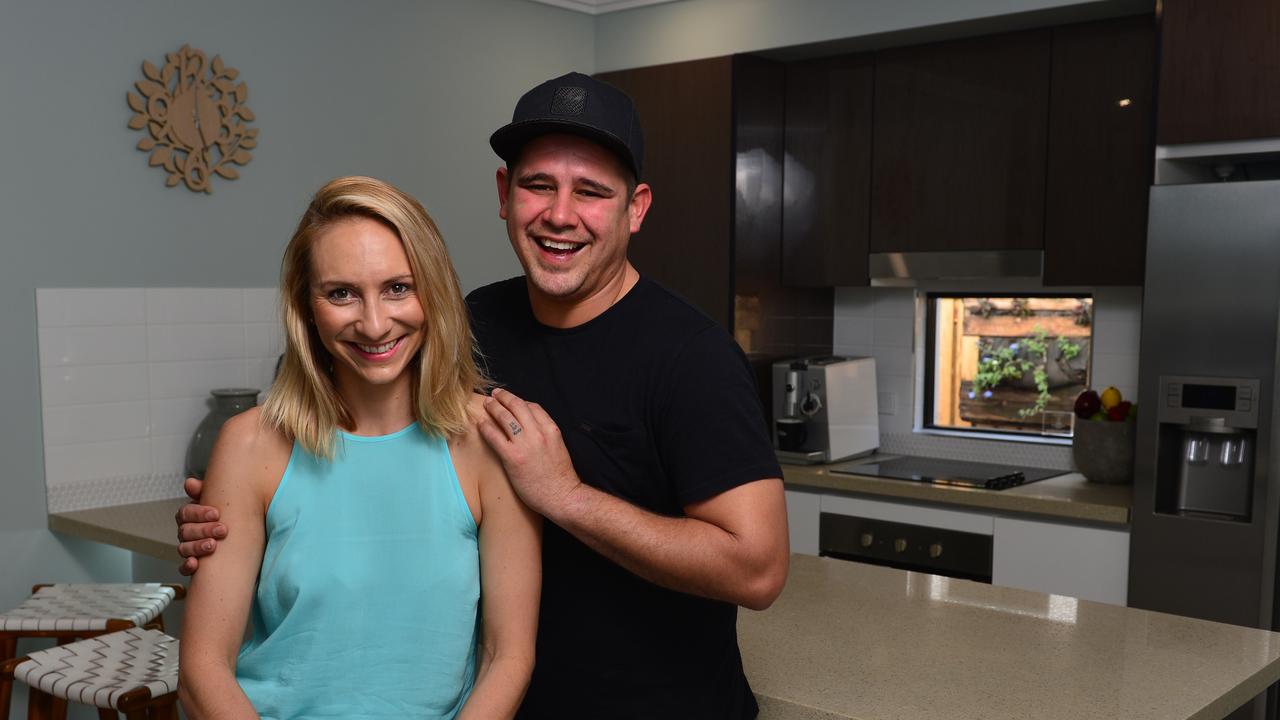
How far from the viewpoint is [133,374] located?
3326 millimetres

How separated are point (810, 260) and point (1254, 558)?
1.82m

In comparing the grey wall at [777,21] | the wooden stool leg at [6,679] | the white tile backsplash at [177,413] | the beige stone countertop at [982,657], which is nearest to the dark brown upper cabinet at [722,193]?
the grey wall at [777,21]

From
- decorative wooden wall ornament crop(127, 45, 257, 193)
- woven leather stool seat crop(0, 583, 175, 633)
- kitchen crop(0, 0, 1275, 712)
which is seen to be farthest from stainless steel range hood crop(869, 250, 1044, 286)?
woven leather stool seat crop(0, 583, 175, 633)

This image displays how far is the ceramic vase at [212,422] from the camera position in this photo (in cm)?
334

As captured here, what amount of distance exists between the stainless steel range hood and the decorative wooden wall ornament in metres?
2.15

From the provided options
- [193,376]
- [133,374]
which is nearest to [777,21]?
[193,376]

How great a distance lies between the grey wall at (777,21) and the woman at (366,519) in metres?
2.74

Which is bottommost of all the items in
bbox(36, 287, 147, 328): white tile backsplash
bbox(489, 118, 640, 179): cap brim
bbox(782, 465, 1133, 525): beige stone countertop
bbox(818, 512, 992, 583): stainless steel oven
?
bbox(818, 512, 992, 583): stainless steel oven

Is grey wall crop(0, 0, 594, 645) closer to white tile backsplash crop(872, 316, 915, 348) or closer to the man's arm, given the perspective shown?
white tile backsplash crop(872, 316, 915, 348)

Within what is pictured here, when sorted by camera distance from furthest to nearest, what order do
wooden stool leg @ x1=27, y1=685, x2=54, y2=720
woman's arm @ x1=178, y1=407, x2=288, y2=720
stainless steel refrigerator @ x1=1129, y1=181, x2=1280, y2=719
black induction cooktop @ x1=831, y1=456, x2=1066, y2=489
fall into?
black induction cooktop @ x1=831, y1=456, x2=1066, y2=489 < stainless steel refrigerator @ x1=1129, y1=181, x2=1280, y2=719 < wooden stool leg @ x1=27, y1=685, x2=54, y2=720 < woman's arm @ x1=178, y1=407, x2=288, y2=720

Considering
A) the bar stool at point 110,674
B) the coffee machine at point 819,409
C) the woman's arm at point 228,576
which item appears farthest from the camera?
the coffee machine at point 819,409

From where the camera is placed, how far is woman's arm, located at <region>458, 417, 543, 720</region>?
55.9 inches

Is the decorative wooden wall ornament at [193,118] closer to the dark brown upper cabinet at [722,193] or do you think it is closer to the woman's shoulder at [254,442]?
the dark brown upper cabinet at [722,193]

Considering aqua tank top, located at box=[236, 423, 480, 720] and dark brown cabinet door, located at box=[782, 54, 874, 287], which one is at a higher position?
dark brown cabinet door, located at box=[782, 54, 874, 287]
